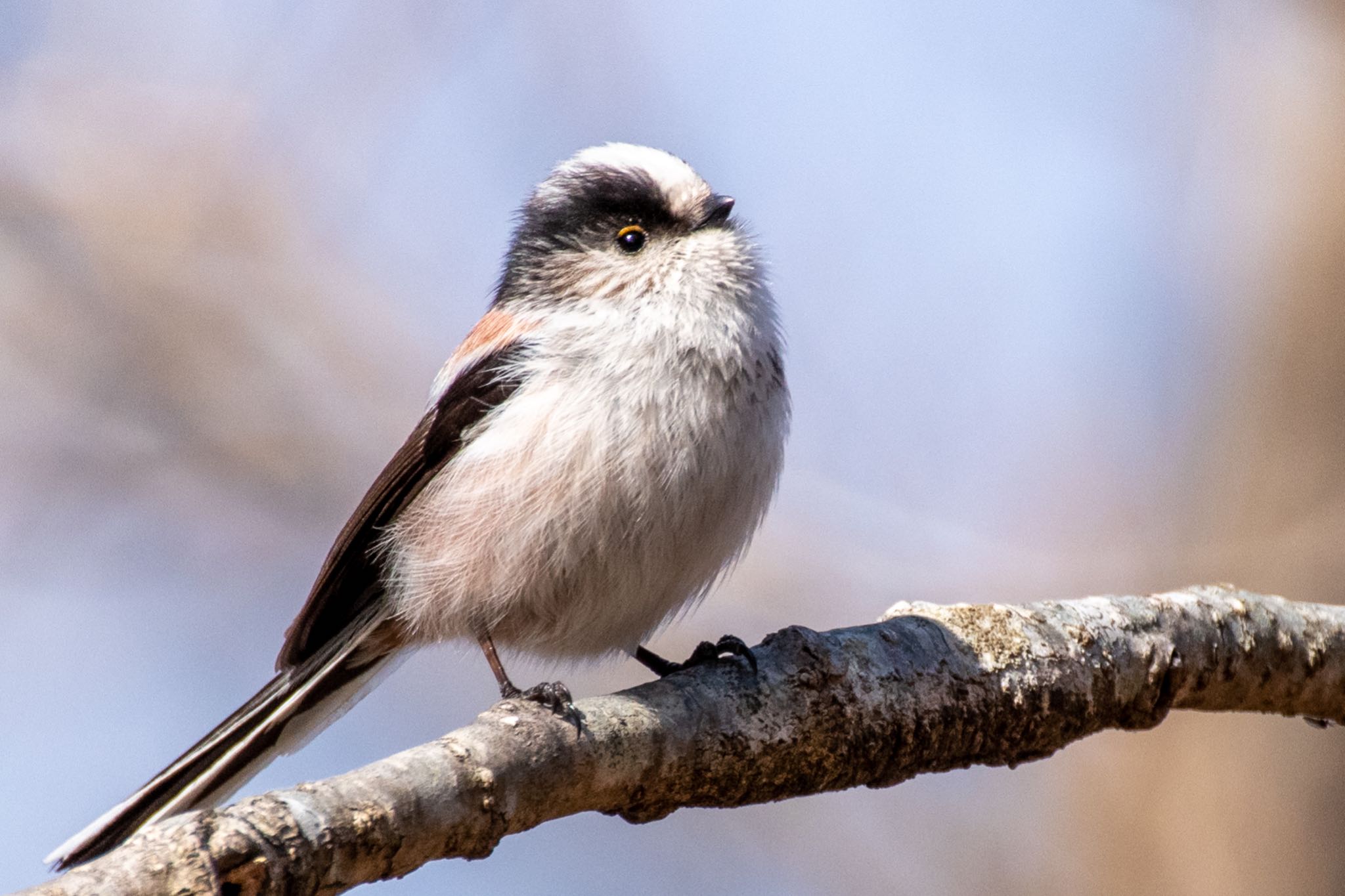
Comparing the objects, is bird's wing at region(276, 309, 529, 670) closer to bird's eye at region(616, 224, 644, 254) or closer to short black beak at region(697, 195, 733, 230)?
bird's eye at region(616, 224, 644, 254)

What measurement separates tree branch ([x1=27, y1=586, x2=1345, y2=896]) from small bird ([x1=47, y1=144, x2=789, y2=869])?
283 mm

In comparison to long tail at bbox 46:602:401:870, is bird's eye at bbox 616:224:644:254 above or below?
above

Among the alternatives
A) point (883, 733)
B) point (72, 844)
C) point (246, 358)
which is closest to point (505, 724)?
point (883, 733)

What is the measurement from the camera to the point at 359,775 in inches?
87.4

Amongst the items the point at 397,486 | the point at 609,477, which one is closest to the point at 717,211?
the point at 609,477

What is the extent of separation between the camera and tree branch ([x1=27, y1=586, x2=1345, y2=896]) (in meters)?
2.03

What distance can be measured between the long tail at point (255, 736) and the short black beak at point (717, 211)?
5.63 ft

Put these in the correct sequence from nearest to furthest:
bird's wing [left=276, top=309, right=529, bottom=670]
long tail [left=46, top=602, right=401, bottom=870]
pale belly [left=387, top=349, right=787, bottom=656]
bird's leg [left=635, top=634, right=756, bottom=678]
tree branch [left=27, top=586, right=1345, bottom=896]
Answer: tree branch [left=27, top=586, right=1345, bottom=896] < bird's leg [left=635, top=634, right=756, bottom=678] < long tail [left=46, top=602, right=401, bottom=870] < pale belly [left=387, top=349, right=787, bottom=656] < bird's wing [left=276, top=309, right=529, bottom=670]

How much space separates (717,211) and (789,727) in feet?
6.02

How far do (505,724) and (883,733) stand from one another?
1130 millimetres

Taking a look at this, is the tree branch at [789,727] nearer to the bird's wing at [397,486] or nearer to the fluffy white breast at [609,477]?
the fluffy white breast at [609,477]

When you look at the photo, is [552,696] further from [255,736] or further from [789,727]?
[255,736]

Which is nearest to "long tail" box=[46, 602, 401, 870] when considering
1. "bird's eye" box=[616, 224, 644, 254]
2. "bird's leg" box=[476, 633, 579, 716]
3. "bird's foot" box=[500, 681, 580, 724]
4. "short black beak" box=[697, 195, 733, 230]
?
"bird's leg" box=[476, 633, 579, 716]

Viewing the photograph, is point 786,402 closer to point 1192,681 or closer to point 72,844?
point 1192,681
